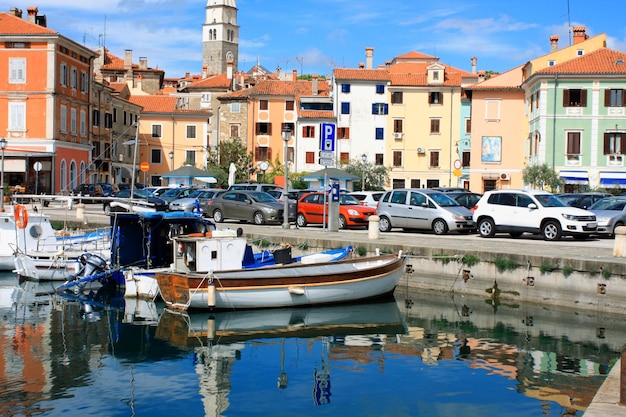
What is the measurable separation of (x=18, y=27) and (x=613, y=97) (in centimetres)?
4299

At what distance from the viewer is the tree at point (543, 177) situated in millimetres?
52562

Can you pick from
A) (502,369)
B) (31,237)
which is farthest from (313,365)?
(31,237)

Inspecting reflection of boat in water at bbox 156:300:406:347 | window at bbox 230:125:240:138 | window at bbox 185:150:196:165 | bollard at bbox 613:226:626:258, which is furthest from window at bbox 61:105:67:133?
bollard at bbox 613:226:626:258

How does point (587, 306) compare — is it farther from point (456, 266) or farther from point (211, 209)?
point (211, 209)

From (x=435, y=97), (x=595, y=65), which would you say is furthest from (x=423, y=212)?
(x=435, y=97)

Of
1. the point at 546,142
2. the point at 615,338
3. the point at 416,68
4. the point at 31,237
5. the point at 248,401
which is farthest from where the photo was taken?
the point at 416,68

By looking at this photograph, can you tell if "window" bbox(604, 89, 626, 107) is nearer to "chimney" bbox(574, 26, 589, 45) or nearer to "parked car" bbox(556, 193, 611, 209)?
"chimney" bbox(574, 26, 589, 45)

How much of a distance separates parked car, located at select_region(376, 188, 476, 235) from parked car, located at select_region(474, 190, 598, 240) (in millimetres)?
1058

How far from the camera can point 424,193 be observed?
29750mm

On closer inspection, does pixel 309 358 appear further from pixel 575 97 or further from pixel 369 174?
pixel 369 174

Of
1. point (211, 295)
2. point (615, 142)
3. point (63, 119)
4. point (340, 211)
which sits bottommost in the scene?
point (211, 295)

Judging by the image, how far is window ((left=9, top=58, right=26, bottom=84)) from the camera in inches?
2274

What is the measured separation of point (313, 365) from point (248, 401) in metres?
2.71

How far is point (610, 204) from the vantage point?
98.1ft
